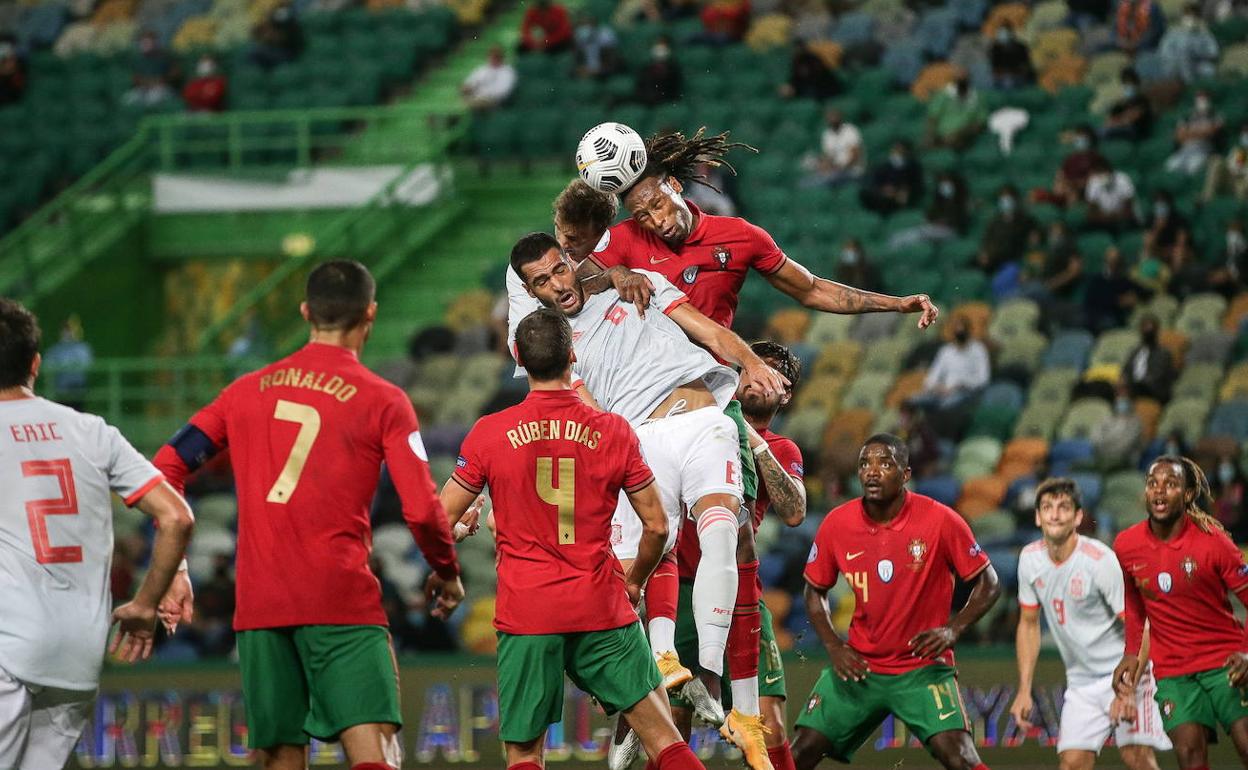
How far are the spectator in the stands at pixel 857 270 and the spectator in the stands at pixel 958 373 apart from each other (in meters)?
1.41

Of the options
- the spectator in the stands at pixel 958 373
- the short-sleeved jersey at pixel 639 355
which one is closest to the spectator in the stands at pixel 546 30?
the spectator in the stands at pixel 958 373

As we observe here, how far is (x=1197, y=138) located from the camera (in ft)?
59.5

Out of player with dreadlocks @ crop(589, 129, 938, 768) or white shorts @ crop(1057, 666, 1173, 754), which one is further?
white shorts @ crop(1057, 666, 1173, 754)

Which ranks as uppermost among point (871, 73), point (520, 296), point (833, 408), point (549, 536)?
point (871, 73)

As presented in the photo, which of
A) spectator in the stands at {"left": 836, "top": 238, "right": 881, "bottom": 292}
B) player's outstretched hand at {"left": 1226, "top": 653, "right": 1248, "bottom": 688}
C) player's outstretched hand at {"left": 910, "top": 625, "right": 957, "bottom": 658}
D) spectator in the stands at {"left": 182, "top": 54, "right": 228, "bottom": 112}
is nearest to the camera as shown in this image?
player's outstretched hand at {"left": 910, "top": 625, "right": 957, "bottom": 658}

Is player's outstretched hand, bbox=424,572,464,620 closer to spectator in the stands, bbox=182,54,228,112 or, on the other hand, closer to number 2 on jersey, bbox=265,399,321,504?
number 2 on jersey, bbox=265,399,321,504

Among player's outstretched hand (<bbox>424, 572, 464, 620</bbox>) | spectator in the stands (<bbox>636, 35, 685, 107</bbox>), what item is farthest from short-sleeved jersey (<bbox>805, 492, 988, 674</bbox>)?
Answer: spectator in the stands (<bbox>636, 35, 685, 107</bbox>)

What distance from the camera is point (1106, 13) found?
20219mm

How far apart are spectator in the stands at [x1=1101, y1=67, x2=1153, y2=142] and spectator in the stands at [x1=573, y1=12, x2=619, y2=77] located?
5.78 meters

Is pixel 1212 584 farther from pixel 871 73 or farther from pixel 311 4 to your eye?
pixel 311 4

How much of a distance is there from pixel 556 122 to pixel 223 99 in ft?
14.8

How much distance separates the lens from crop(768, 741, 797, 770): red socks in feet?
27.0

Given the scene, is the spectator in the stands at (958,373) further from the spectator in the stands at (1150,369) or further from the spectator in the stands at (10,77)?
the spectator in the stands at (10,77)

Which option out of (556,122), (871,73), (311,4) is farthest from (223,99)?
(871,73)
